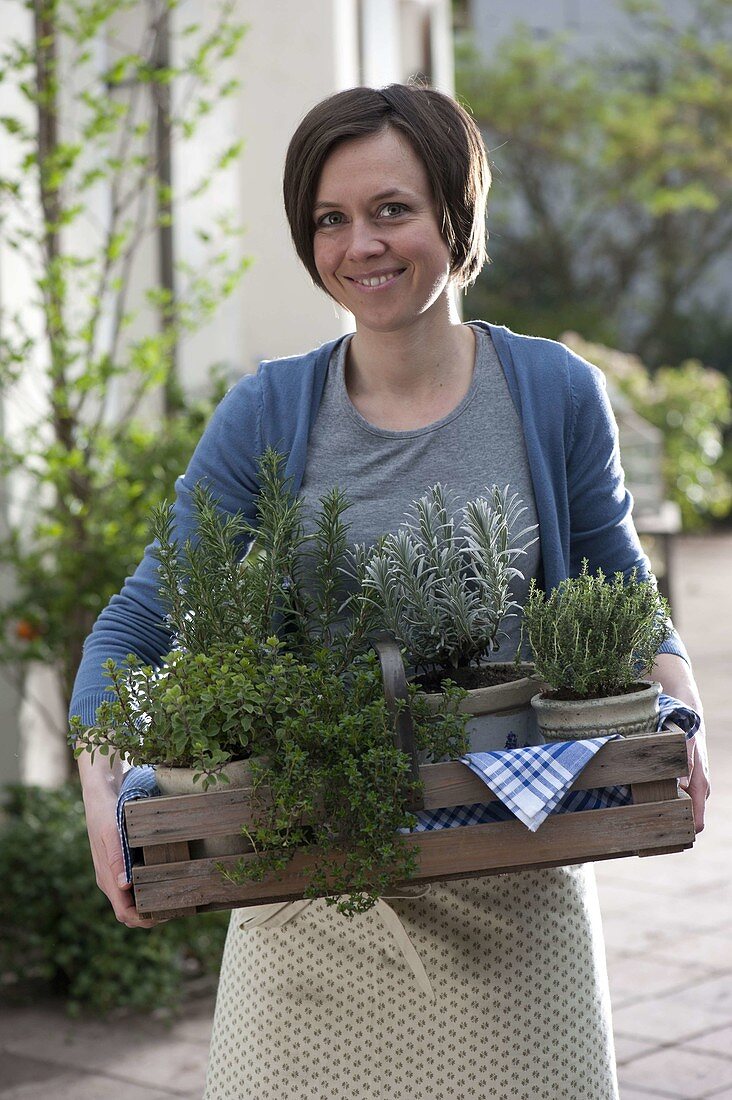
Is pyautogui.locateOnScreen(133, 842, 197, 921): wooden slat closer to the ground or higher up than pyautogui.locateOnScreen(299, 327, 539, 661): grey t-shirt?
closer to the ground

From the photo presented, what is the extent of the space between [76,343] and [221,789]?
3.42 m

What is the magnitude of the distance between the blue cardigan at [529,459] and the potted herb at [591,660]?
22 centimetres

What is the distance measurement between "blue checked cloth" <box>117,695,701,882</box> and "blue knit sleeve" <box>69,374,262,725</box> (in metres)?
0.22

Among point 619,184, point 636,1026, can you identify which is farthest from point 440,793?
point 619,184

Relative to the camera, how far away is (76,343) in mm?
4797

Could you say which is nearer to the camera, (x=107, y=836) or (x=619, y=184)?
(x=107, y=836)

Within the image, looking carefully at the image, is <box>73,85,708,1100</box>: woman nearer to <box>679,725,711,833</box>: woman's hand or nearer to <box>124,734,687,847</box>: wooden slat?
<box>679,725,711,833</box>: woman's hand

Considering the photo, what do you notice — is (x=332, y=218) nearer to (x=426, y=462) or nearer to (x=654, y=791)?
(x=426, y=462)

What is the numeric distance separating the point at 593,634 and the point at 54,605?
2885 mm

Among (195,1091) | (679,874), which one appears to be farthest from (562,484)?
(679,874)

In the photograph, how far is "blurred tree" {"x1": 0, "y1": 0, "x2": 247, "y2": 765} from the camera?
3.88 metres

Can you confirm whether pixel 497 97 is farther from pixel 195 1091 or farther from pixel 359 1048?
pixel 359 1048

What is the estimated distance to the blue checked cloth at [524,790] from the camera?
62.0 inches

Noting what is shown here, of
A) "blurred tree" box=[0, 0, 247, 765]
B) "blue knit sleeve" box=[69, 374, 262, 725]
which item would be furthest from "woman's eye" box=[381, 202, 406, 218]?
"blurred tree" box=[0, 0, 247, 765]
